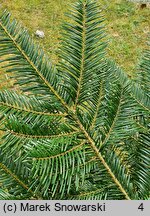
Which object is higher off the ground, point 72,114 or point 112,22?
point 112,22

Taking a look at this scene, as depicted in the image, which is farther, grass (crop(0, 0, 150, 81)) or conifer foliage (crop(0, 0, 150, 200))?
grass (crop(0, 0, 150, 81))

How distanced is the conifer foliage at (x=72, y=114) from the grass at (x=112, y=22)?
305 cm

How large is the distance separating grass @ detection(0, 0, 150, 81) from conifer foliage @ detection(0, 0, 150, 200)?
305 centimetres

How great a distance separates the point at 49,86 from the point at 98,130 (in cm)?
14

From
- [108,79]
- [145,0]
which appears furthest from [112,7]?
[108,79]

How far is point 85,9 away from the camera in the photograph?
0.75 metres

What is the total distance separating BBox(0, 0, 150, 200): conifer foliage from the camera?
756 mm

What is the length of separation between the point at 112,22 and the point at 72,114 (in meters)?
3.65

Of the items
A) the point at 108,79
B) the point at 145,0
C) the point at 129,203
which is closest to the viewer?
the point at 129,203

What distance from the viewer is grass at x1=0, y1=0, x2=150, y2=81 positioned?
156 inches

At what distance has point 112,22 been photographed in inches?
168

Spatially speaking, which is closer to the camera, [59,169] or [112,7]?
[59,169]

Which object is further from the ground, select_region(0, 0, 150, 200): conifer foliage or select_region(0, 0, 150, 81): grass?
select_region(0, 0, 150, 81): grass

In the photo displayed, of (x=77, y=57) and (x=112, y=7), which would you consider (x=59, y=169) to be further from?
(x=112, y=7)
